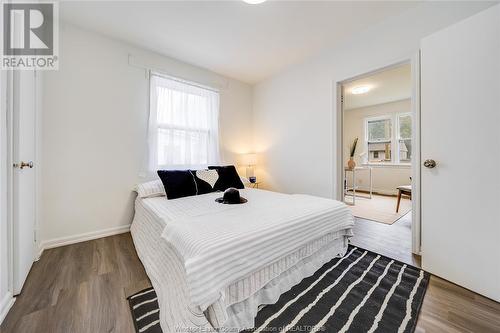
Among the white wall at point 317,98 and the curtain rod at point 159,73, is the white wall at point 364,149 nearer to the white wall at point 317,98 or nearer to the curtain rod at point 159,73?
the white wall at point 317,98

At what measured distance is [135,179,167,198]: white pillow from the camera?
7.97 ft

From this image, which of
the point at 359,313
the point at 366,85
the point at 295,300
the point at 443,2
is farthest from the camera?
the point at 366,85

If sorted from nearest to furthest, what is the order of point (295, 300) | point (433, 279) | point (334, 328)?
1. point (334, 328)
2. point (295, 300)
3. point (433, 279)

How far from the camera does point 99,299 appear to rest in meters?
1.37

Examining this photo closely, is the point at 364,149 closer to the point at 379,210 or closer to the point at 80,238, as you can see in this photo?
the point at 379,210

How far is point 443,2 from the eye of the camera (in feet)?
6.18

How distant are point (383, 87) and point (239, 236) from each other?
192 inches

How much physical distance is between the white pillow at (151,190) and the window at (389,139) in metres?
5.94

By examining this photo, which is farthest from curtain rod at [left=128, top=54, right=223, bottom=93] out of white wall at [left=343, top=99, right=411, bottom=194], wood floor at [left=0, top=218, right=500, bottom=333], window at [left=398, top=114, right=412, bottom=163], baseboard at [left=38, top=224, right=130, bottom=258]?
window at [left=398, top=114, right=412, bottom=163]

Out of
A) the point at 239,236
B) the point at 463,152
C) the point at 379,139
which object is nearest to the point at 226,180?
the point at 239,236

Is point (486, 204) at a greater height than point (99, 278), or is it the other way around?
point (486, 204)

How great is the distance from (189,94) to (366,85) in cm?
369

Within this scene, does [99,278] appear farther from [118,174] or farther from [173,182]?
[118,174]

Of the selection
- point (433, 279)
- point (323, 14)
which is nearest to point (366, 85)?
point (323, 14)
